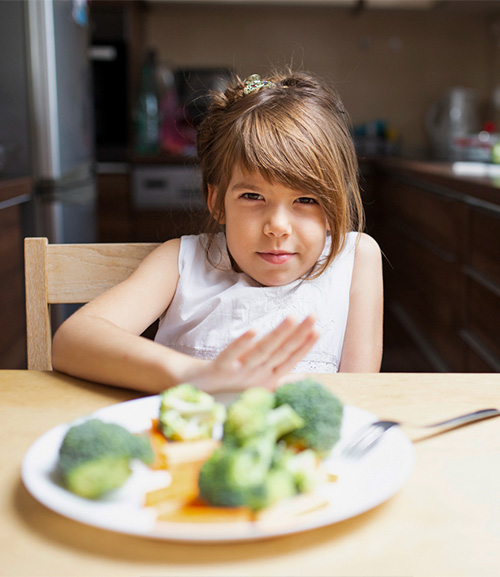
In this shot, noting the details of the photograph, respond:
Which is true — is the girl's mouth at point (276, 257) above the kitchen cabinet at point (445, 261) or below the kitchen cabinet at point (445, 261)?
above

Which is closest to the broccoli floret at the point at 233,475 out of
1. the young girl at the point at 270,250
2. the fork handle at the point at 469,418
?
the fork handle at the point at 469,418

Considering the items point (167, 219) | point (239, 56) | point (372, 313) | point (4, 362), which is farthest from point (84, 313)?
point (239, 56)

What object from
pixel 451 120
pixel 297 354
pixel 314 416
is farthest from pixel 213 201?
pixel 451 120

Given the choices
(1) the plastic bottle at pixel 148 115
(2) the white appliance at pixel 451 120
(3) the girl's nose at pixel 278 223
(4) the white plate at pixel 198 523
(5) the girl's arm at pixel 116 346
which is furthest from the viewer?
(2) the white appliance at pixel 451 120

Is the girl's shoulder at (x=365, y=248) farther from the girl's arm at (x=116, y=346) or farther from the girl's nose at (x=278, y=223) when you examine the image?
the girl's arm at (x=116, y=346)

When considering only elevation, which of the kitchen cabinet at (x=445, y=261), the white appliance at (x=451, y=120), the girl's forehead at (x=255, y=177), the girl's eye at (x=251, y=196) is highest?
the white appliance at (x=451, y=120)

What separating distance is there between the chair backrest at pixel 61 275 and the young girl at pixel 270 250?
0.06 metres

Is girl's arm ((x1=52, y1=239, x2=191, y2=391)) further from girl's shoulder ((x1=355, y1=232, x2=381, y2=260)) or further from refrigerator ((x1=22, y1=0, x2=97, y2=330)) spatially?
refrigerator ((x1=22, y1=0, x2=97, y2=330))

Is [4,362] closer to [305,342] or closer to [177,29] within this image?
[305,342]

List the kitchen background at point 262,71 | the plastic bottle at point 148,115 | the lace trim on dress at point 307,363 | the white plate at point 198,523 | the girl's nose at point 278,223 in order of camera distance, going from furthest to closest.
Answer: the plastic bottle at point 148,115
the kitchen background at point 262,71
the lace trim on dress at point 307,363
the girl's nose at point 278,223
the white plate at point 198,523

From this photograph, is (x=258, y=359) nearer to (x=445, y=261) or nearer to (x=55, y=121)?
(x=55, y=121)

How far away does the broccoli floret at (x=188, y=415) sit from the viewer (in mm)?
527

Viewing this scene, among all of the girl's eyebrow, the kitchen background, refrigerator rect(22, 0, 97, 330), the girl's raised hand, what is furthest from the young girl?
refrigerator rect(22, 0, 97, 330)

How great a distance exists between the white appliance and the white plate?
359 cm
